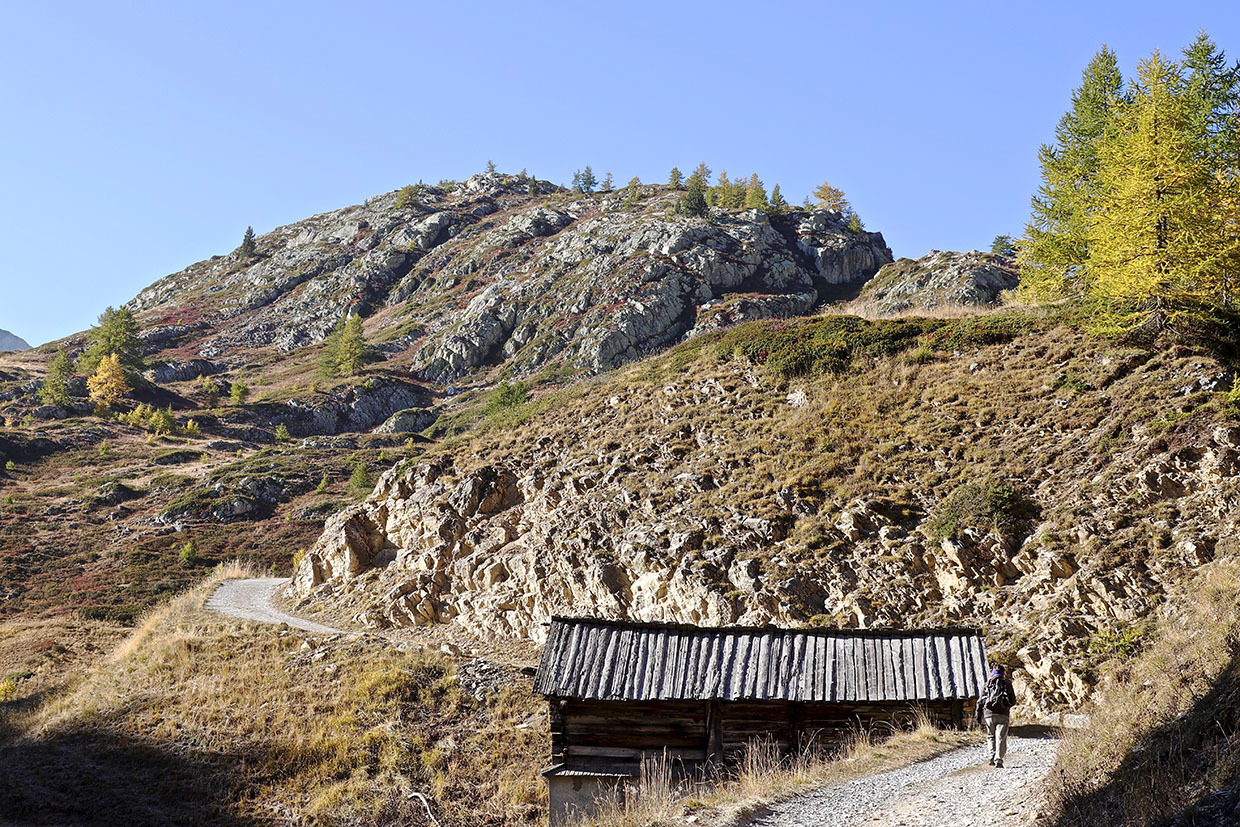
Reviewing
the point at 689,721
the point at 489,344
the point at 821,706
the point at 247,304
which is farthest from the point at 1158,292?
the point at 247,304

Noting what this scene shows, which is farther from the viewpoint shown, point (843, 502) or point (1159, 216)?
point (843, 502)

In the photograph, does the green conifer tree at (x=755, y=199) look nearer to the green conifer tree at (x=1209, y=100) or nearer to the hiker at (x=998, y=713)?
the green conifer tree at (x=1209, y=100)

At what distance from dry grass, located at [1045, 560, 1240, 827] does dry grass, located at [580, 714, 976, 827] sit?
373 centimetres

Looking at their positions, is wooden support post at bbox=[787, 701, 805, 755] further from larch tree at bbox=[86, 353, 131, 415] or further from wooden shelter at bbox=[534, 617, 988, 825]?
larch tree at bbox=[86, 353, 131, 415]

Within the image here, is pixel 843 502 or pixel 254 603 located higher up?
pixel 843 502

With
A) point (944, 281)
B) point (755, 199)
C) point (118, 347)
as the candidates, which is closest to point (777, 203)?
point (755, 199)

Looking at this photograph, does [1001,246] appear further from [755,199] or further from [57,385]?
[57,385]

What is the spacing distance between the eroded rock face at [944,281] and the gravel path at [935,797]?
59.8 metres

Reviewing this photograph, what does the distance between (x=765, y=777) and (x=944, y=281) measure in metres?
75.8

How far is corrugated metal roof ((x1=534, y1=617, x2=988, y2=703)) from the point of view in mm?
18312

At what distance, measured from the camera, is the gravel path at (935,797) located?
1127 cm

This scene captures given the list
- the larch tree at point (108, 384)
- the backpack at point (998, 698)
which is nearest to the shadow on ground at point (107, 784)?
the backpack at point (998, 698)

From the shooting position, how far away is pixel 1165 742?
10211 millimetres

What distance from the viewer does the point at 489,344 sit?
105875mm
